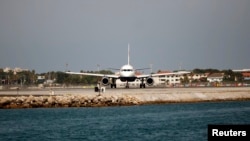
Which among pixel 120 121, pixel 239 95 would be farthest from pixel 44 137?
pixel 239 95

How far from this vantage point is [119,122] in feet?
183

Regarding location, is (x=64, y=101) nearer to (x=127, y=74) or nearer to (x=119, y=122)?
(x=119, y=122)

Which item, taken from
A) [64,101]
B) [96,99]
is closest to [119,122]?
[96,99]

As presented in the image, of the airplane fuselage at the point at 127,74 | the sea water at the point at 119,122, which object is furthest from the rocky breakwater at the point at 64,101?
the airplane fuselage at the point at 127,74

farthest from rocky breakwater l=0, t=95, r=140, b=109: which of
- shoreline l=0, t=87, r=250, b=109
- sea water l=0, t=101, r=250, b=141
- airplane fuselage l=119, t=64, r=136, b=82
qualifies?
airplane fuselage l=119, t=64, r=136, b=82

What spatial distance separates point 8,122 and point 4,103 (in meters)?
18.5

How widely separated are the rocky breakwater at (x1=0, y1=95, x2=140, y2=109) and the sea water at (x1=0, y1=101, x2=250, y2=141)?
256 cm

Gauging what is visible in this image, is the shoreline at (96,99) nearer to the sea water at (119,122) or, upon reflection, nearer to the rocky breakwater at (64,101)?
the rocky breakwater at (64,101)

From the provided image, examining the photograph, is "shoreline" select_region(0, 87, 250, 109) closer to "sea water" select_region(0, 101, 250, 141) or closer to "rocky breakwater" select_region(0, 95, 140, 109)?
"rocky breakwater" select_region(0, 95, 140, 109)

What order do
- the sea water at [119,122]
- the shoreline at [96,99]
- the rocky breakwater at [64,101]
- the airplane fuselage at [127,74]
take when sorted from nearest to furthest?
the sea water at [119,122], the rocky breakwater at [64,101], the shoreline at [96,99], the airplane fuselage at [127,74]

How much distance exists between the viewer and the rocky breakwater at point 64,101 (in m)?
75.4

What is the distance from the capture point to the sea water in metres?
45.4

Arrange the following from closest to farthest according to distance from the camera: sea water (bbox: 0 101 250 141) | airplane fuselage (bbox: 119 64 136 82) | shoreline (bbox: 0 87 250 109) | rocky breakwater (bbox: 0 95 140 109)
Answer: sea water (bbox: 0 101 250 141)
rocky breakwater (bbox: 0 95 140 109)
shoreline (bbox: 0 87 250 109)
airplane fuselage (bbox: 119 64 136 82)

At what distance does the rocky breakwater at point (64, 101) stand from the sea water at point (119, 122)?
8.38 feet
